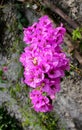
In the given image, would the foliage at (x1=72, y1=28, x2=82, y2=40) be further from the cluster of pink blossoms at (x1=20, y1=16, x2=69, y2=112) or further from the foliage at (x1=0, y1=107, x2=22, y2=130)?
the foliage at (x1=0, y1=107, x2=22, y2=130)

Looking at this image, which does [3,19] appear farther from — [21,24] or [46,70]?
[46,70]

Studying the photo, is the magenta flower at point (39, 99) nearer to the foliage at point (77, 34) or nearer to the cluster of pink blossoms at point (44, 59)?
the cluster of pink blossoms at point (44, 59)

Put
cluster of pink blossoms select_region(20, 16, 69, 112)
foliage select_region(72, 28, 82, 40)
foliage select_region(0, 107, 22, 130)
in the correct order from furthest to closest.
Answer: foliage select_region(0, 107, 22, 130) → foliage select_region(72, 28, 82, 40) → cluster of pink blossoms select_region(20, 16, 69, 112)

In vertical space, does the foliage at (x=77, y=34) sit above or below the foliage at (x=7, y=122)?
above

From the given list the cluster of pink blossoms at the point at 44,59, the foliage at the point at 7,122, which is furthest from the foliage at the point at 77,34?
the foliage at the point at 7,122

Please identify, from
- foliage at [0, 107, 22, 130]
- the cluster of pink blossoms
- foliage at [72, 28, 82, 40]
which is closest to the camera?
the cluster of pink blossoms

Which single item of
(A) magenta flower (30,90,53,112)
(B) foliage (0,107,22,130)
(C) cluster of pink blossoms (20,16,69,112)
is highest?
(C) cluster of pink blossoms (20,16,69,112)

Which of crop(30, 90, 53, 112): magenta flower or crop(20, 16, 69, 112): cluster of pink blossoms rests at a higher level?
crop(20, 16, 69, 112): cluster of pink blossoms

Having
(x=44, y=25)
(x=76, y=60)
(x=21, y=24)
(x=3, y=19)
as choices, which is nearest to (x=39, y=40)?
(x=44, y=25)

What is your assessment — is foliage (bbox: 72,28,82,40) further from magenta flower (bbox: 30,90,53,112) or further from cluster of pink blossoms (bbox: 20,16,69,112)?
magenta flower (bbox: 30,90,53,112)

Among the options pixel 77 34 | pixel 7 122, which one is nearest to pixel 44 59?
pixel 77 34

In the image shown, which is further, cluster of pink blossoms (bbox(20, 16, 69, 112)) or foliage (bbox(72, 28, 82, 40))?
foliage (bbox(72, 28, 82, 40))

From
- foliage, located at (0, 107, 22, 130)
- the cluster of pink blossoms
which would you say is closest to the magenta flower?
the cluster of pink blossoms
